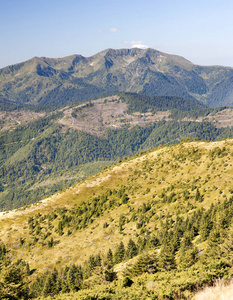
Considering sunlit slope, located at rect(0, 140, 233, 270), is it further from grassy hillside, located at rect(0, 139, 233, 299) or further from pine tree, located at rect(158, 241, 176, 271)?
pine tree, located at rect(158, 241, 176, 271)

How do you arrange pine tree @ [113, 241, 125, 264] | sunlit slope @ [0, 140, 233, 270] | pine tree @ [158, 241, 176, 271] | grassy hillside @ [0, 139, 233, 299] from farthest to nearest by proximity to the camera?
sunlit slope @ [0, 140, 233, 270] → pine tree @ [113, 241, 125, 264] → grassy hillside @ [0, 139, 233, 299] → pine tree @ [158, 241, 176, 271]

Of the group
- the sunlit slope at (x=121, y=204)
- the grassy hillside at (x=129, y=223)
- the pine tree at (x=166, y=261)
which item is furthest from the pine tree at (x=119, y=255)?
the pine tree at (x=166, y=261)

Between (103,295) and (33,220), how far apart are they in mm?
104794

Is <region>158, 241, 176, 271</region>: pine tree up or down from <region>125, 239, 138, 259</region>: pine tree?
up

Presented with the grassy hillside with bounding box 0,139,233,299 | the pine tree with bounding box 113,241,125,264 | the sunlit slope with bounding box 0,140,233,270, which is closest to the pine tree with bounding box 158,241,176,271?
the grassy hillside with bounding box 0,139,233,299

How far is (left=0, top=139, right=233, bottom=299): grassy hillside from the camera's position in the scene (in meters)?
63.2

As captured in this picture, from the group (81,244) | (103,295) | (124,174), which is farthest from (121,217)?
(103,295)

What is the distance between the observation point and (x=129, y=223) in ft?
368

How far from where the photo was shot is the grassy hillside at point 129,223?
6325 centimetres

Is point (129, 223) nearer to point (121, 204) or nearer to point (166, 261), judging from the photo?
point (121, 204)

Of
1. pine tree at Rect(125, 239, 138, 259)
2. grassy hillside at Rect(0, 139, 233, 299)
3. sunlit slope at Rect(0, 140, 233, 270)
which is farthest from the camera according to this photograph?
sunlit slope at Rect(0, 140, 233, 270)

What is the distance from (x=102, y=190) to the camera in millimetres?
147500

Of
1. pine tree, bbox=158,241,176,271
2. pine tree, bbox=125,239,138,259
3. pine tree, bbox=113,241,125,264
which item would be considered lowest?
pine tree, bbox=113,241,125,264

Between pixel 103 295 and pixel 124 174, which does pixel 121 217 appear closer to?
pixel 124 174
